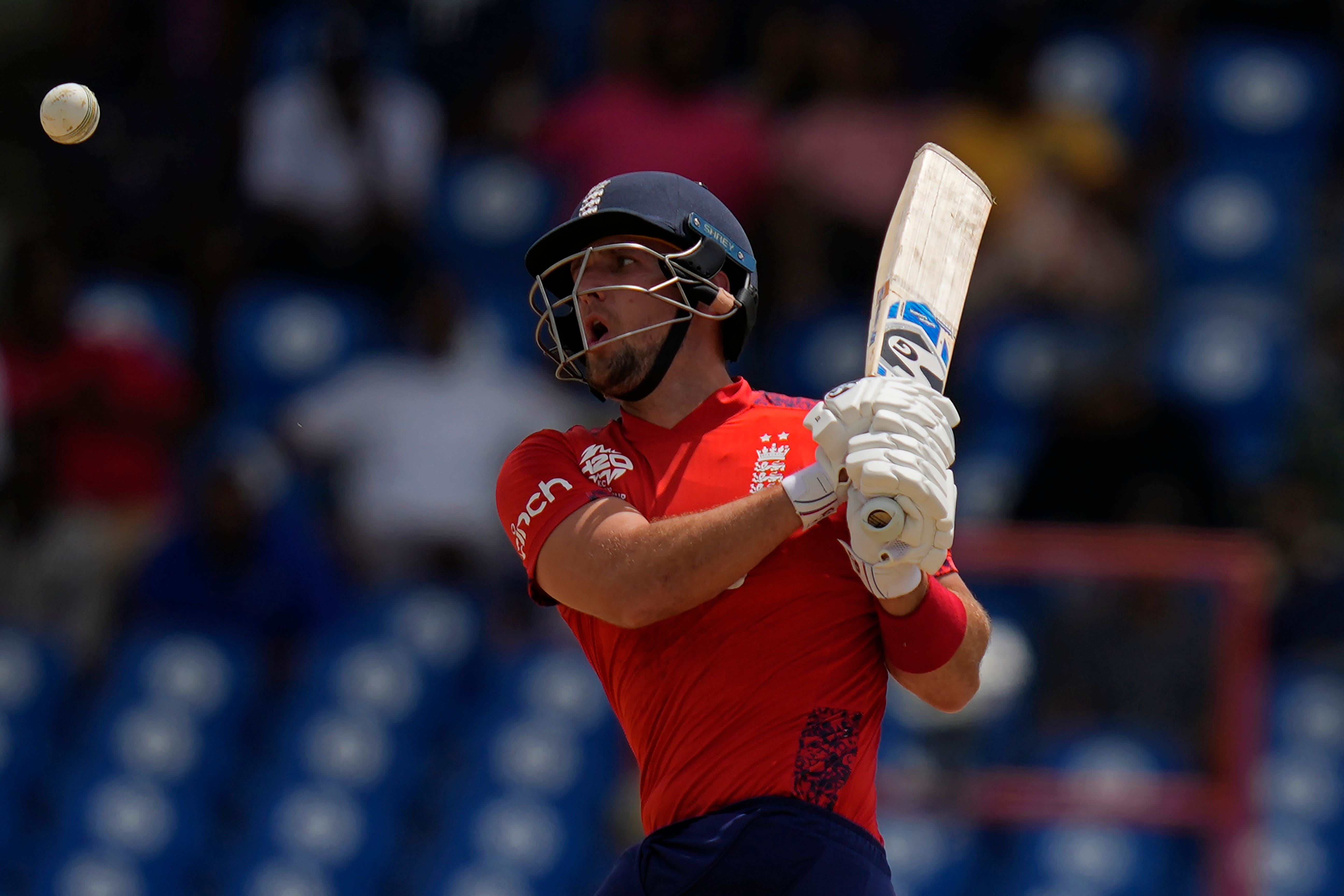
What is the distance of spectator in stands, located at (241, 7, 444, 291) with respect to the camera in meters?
7.93

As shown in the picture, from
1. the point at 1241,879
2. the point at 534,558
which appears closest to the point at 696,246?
the point at 534,558

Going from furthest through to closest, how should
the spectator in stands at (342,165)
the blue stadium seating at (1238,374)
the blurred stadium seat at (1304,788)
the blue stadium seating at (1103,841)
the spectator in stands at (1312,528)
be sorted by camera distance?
the spectator in stands at (342,165)
the blue stadium seating at (1238,374)
the spectator in stands at (1312,528)
the blurred stadium seat at (1304,788)
the blue stadium seating at (1103,841)

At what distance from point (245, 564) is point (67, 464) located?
938 millimetres

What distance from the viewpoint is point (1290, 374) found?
743 centimetres

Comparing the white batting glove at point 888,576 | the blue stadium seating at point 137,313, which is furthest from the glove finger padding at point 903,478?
the blue stadium seating at point 137,313

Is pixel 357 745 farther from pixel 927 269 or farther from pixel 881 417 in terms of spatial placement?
pixel 881 417

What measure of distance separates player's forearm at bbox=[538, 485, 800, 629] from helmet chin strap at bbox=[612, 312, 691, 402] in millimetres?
297

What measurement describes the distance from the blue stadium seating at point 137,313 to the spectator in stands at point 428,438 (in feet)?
3.06

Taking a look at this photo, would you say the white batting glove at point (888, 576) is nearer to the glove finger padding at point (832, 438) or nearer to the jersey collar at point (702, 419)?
the glove finger padding at point (832, 438)

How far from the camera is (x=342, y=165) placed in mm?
7941

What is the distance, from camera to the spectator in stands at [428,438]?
288 inches

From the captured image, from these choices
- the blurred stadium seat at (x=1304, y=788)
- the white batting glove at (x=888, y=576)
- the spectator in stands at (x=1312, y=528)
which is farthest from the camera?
the spectator in stands at (x=1312, y=528)

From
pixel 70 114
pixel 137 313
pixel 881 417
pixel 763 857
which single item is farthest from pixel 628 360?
pixel 137 313

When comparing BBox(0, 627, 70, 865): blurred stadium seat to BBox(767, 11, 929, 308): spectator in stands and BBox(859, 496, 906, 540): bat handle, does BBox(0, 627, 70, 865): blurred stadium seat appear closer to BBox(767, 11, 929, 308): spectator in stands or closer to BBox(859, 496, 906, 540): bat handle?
BBox(767, 11, 929, 308): spectator in stands
